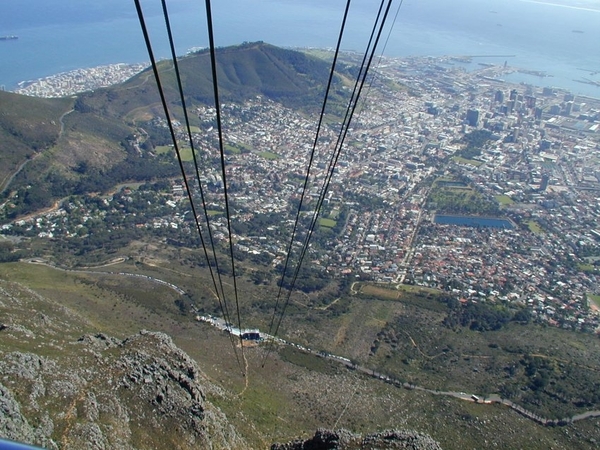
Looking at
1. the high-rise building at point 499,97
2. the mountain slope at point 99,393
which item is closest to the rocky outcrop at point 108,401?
the mountain slope at point 99,393

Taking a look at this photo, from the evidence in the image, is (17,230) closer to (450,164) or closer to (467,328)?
(467,328)

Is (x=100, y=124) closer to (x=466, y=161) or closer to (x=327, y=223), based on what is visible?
(x=327, y=223)

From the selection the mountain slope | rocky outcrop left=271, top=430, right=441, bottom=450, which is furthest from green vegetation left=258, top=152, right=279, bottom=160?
rocky outcrop left=271, top=430, right=441, bottom=450

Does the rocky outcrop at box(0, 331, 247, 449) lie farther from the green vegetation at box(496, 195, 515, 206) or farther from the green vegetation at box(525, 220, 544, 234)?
the green vegetation at box(496, 195, 515, 206)

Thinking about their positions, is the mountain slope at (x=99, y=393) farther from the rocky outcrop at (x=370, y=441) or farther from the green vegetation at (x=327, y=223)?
the green vegetation at (x=327, y=223)

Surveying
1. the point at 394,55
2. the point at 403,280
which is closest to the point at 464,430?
the point at 403,280

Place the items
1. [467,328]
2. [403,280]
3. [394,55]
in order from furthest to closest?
[394,55], [403,280], [467,328]

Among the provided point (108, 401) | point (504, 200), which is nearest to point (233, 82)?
point (504, 200)
